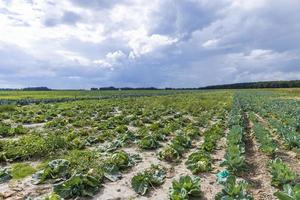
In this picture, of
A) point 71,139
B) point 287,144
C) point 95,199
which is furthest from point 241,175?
point 71,139

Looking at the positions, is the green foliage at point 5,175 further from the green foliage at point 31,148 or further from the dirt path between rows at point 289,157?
the dirt path between rows at point 289,157

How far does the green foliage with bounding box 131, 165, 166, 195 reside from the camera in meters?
7.52

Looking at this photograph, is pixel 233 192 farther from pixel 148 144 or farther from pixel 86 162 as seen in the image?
pixel 148 144

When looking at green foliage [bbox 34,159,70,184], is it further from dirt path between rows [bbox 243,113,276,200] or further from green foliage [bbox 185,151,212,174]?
dirt path between rows [bbox 243,113,276,200]

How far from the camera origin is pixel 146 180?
7.77 m

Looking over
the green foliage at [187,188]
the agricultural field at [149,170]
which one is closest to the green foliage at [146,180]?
the agricultural field at [149,170]

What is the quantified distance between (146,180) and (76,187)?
4.90ft

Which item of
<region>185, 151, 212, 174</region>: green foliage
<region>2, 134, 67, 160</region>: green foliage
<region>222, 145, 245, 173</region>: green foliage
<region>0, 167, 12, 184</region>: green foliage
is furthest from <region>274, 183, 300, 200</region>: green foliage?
<region>2, 134, 67, 160</region>: green foliage

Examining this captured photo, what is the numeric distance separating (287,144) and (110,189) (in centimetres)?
710

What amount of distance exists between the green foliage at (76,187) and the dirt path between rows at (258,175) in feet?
10.7

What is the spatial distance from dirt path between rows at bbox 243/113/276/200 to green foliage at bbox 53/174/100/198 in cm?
327

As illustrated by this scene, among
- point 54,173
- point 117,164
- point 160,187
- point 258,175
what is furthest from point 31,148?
point 258,175

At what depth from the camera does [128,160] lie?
32.2ft

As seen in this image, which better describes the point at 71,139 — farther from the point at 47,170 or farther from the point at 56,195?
the point at 56,195
